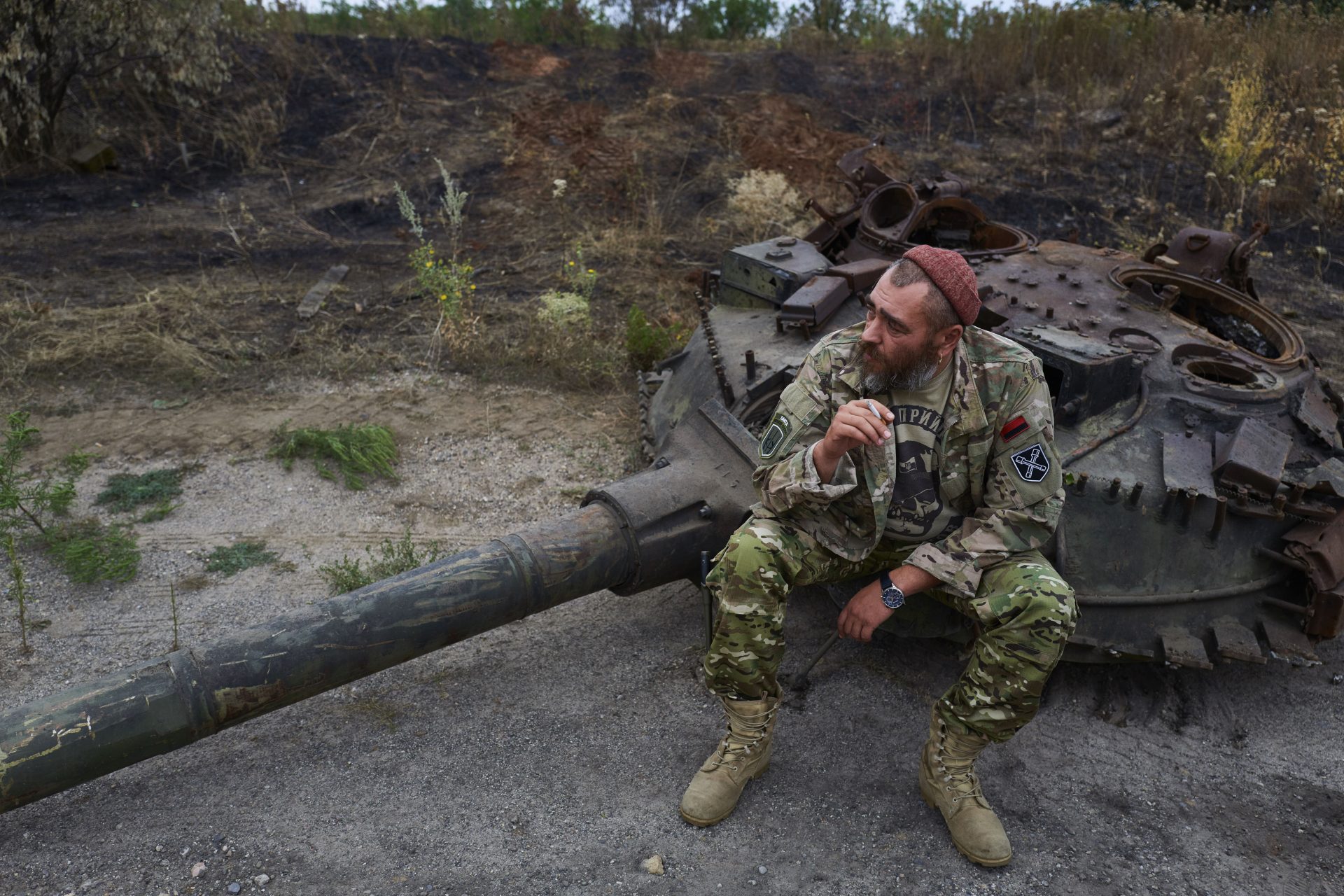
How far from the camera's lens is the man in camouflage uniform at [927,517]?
3.08 meters

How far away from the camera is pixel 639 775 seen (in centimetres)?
363

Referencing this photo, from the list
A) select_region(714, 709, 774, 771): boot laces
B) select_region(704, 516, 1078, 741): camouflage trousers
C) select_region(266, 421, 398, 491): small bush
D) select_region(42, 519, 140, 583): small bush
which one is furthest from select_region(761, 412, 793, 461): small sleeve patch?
select_region(42, 519, 140, 583): small bush

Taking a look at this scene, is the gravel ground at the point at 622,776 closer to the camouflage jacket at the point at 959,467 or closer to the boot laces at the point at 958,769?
the boot laces at the point at 958,769

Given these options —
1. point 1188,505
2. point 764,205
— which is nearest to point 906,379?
point 1188,505

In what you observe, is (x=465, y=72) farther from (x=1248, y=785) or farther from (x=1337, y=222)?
(x=1248, y=785)

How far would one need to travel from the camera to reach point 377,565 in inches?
190

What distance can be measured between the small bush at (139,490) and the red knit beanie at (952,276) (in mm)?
4103

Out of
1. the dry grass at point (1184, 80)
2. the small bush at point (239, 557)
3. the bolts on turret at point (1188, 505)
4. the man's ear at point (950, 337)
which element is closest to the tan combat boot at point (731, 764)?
the man's ear at point (950, 337)

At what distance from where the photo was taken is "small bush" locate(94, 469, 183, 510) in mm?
5367

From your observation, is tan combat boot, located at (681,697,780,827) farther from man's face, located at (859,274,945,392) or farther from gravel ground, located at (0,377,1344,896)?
man's face, located at (859,274,945,392)

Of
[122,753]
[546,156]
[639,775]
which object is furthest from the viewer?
[546,156]

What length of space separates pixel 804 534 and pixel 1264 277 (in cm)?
704

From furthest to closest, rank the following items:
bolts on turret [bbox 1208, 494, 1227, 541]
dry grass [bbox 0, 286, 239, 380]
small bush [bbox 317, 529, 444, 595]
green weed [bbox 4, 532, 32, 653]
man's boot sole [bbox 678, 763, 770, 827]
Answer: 1. dry grass [bbox 0, 286, 239, 380]
2. small bush [bbox 317, 529, 444, 595]
3. green weed [bbox 4, 532, 32, 653]
4. bolts on turret [bbox 1208, 494, 1227, 541]
5. man's boot sole [bbox 678, 763, 770, 827]

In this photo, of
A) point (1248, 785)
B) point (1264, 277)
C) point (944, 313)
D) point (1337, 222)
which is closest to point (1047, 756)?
point (1248, 785)
